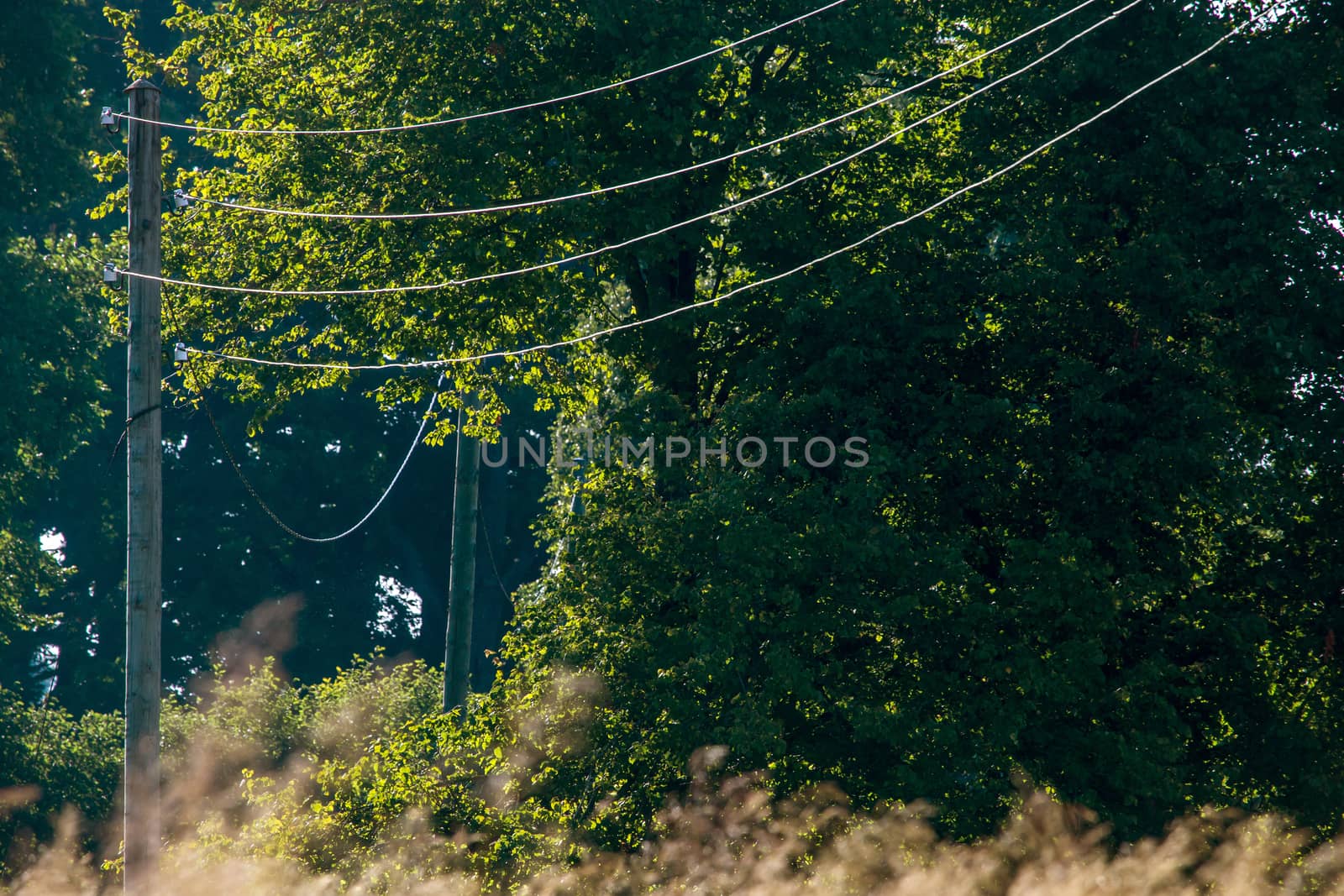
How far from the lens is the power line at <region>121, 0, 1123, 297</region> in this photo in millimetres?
14852

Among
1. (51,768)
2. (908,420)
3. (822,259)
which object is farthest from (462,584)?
(51,768)

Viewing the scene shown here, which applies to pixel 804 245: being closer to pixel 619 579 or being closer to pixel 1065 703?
pixel 619 579

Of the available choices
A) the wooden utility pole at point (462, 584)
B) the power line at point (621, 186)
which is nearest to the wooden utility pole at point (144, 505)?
the power line at point (621, 186)

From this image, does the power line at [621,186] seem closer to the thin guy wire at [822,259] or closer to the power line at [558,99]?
the power line at [558,99]

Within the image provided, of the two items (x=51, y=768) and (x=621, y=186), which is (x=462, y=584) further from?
(x=51, y=768)

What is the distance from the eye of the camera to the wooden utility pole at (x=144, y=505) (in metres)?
11.8

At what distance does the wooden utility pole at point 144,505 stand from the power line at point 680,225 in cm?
217

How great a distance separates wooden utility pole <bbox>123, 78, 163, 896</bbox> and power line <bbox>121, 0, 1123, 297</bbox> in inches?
85.5

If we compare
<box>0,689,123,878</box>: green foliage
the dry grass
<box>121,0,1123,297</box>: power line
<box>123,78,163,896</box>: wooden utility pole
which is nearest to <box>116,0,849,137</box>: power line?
<box>121,0,1123,297</box>: power line

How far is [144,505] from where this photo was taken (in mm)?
12219

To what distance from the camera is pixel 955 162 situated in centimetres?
1580

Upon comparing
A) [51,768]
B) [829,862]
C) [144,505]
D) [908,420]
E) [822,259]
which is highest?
[822,259]

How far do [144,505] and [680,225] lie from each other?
21.7 ft

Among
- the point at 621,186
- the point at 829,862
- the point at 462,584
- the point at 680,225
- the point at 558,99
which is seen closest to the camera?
the point at 829,862
